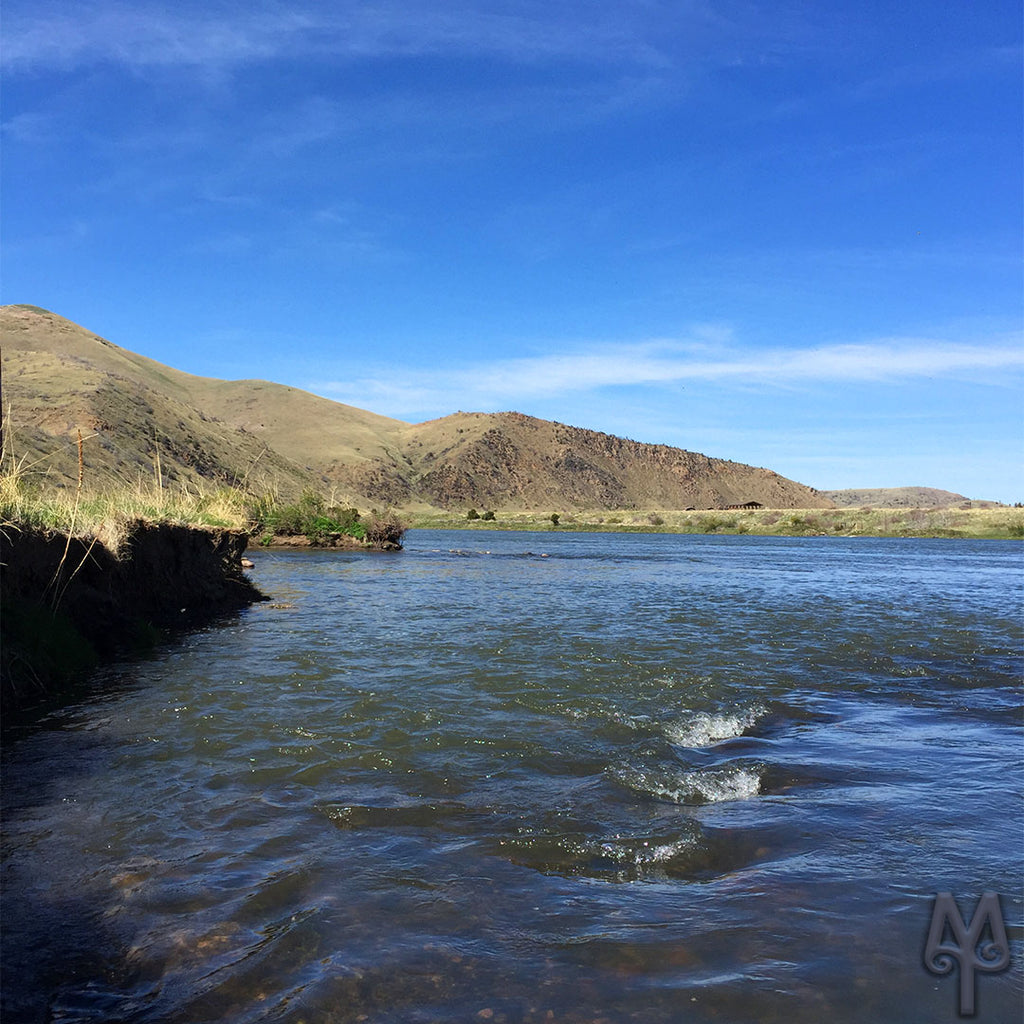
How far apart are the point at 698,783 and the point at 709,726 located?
1.92m

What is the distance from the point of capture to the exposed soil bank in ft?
26.8

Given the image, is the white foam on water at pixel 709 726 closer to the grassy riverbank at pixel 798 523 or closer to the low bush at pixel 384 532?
the low bush at pixel 384 532

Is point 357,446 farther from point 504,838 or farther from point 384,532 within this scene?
point 504,838

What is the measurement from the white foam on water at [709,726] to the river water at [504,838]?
0.05 metres

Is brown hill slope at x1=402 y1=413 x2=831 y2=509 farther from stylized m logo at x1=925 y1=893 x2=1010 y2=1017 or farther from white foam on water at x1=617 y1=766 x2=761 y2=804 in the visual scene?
stylized m logo at x1=925 y1=893 x2=1010 y2=1017

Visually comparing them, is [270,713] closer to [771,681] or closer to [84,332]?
[771,681]

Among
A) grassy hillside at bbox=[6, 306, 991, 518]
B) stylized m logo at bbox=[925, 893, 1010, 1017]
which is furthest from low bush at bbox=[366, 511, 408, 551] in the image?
stylized m logo at bbox=[925, 893, 1010, 1017]

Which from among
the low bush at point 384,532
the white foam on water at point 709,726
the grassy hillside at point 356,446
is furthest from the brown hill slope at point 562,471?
the white foam on water at point 709,726

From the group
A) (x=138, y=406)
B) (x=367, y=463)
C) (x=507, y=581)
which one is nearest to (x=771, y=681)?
(x=507, y=581)

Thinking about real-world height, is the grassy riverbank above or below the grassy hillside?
below

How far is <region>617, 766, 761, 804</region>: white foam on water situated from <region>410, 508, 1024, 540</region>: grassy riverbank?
71932 mm

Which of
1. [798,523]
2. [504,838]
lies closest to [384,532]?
[504,838]

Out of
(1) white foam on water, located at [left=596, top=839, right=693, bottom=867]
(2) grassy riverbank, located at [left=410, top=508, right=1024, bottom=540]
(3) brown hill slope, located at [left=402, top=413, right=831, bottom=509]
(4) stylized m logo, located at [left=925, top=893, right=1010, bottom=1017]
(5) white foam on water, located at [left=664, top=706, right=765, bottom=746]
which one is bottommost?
(5) white foam on water, located at [left=664, top=706, right=765, bottom=746]

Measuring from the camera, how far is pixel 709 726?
7.99m
